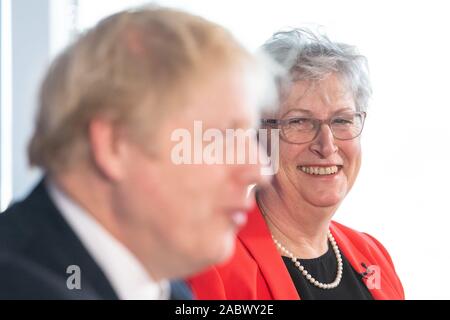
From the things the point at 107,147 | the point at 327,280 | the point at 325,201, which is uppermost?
the point at 107,147

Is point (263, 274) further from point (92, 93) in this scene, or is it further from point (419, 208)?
point (92, 93)

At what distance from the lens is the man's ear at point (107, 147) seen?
51 centimetres

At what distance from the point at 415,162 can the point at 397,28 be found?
0.30 meters

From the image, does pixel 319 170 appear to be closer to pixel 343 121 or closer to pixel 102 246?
pixel 343 121

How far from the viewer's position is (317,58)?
1.05 m

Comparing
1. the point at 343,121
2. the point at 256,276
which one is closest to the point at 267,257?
the point at 256,276

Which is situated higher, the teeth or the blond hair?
the blond hair

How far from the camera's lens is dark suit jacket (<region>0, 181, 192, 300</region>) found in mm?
503

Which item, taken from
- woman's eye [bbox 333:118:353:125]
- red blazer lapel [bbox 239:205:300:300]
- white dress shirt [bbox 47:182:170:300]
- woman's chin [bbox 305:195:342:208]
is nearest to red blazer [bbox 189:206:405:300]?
red blazer lapel [bbox 239:205:300:300]

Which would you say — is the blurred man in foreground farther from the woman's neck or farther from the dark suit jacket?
the woman's neck

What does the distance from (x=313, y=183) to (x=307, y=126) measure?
0.11 meters

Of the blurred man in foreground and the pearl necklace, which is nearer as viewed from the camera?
the blurred man in foreground
